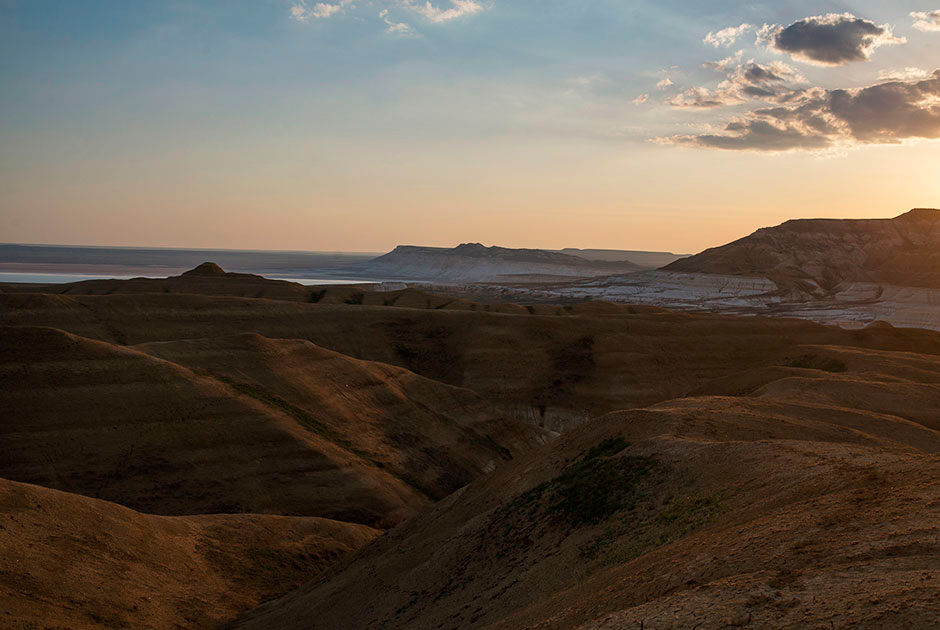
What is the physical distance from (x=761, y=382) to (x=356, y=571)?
3531 cm

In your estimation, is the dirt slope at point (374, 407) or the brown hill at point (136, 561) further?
the dirt slope at point (374, 407)

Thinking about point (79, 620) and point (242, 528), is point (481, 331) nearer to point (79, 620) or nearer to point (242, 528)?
point (242, 528)

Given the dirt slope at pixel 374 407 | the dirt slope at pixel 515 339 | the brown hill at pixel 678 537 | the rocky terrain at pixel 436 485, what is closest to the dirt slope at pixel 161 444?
the rocky terrain at pixel 436 485

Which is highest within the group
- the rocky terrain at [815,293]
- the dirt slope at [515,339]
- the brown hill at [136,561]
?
the rocky terrain at [815,293]

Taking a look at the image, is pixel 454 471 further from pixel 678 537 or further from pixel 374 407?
pixel 678 537

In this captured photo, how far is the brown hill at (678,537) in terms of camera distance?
11141 mm

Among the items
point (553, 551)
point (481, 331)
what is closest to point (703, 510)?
point (553, 551)

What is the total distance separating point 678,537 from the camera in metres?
17.0

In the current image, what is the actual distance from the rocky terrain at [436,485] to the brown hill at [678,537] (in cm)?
8

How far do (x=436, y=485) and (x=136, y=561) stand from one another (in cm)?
2365

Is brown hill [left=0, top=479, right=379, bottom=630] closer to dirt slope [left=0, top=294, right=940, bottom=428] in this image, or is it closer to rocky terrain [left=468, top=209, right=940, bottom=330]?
dirt slope [left=0, top=294, right=940, bottom=428]

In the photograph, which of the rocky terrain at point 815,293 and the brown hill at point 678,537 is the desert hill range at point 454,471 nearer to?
the brown hill at point 678,537

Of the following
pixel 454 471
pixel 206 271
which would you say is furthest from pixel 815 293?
pixel 454 471

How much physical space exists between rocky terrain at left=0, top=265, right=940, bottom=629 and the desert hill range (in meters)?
0.11
